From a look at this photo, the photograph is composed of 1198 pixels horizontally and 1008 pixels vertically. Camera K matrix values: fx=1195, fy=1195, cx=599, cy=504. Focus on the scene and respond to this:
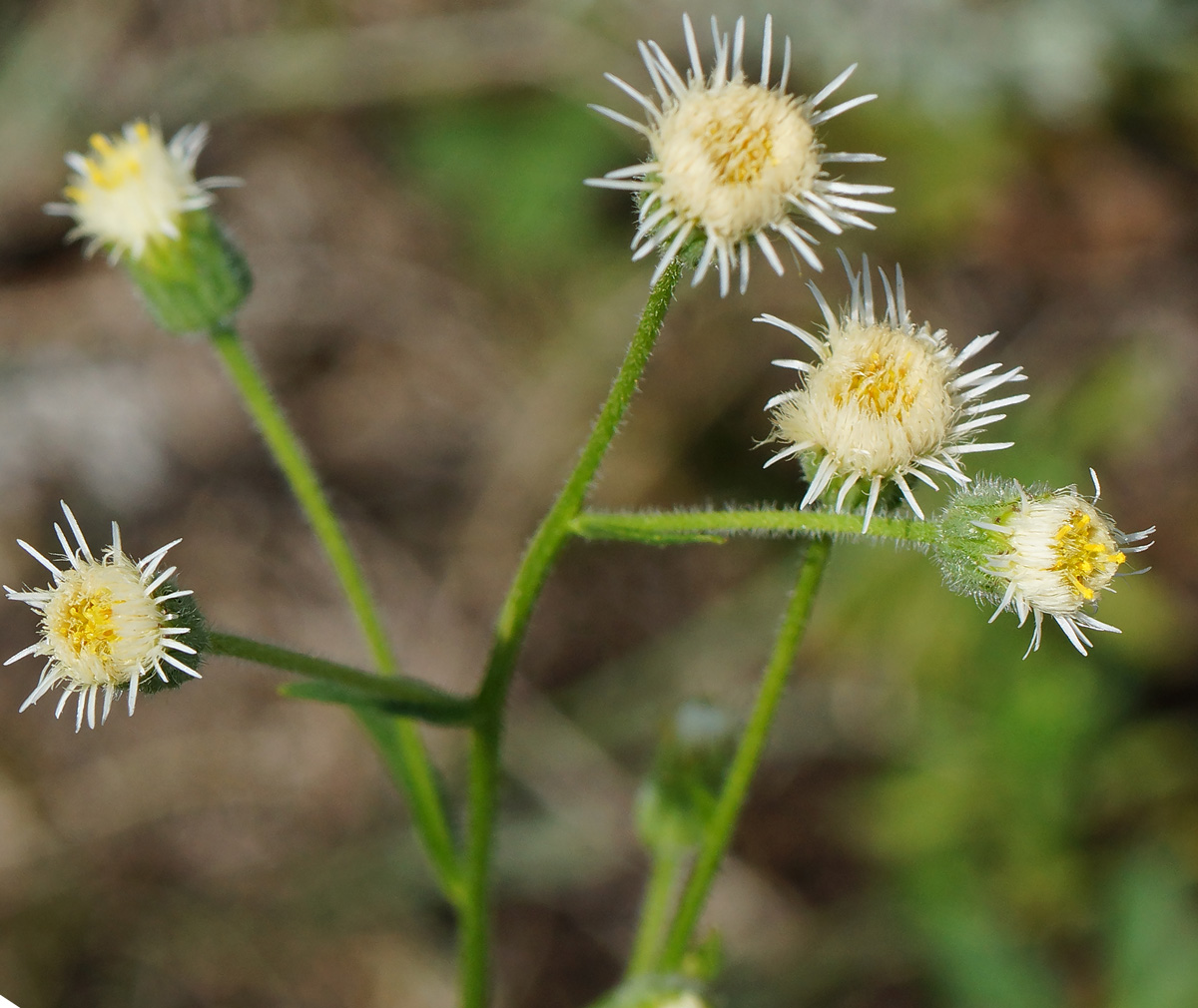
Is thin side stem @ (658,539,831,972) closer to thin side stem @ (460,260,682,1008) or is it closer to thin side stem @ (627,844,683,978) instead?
thin side stem @ (627,844,683,978)

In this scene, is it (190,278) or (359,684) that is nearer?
(359,684)

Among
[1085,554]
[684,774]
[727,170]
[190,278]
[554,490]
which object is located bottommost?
[684,774]

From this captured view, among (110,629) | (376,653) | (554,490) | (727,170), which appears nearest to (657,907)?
(376,653)

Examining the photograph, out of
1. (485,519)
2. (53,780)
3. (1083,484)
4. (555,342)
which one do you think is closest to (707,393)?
(555,342)

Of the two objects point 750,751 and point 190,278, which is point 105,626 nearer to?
point 190,278

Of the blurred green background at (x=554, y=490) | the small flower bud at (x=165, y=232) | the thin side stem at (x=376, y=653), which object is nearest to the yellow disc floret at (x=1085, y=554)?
the thin side stem at (x=376, y=653)

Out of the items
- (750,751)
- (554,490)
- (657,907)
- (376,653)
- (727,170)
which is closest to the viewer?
(727,170)

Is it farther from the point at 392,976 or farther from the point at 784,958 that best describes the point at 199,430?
the point at 784,958
